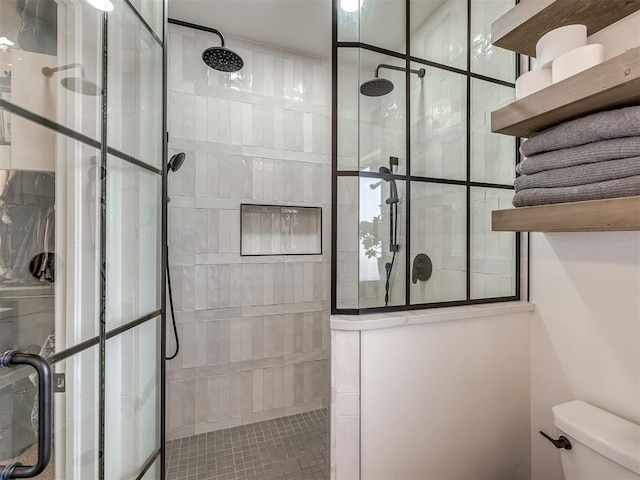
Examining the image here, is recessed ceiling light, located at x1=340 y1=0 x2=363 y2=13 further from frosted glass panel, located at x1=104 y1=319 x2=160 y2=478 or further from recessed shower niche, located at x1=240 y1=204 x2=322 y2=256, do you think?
frosted glass panel, located at x1=104 y1=319 x2=160 y2=478

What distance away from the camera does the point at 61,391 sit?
2.52 ft

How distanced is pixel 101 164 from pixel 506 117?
1.23 meters

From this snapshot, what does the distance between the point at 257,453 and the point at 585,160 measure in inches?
78.3

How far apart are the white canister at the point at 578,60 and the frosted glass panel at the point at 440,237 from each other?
538 millimetres

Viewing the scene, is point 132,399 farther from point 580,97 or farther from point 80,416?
point 580,97

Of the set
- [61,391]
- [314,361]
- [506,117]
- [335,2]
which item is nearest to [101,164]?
[61,391]

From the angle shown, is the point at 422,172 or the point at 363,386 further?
the point at 422,172

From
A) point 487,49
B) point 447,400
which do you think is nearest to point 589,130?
point 487,49

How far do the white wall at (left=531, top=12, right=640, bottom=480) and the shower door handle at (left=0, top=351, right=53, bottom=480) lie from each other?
1.53 m

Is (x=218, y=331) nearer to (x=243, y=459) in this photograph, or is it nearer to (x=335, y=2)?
(x=243, y=459)

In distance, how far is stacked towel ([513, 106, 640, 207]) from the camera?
70cm

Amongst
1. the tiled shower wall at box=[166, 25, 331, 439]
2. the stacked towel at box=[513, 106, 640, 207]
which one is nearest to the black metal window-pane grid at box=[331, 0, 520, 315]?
the stacked towel at box=[513, 106, 640, 207]

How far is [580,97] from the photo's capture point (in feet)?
2.47

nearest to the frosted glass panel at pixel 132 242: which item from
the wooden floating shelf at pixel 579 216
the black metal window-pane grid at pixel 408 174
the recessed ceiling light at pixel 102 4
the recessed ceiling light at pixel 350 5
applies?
the recessed ceiling light at pixel 102 4
